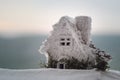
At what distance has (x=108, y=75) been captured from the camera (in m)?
1.43

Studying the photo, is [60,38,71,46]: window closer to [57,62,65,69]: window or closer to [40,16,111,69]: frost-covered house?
[40,16,111,69]: frost-covered house

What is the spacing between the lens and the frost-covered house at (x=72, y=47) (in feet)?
5.05

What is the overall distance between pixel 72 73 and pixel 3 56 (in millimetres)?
1221

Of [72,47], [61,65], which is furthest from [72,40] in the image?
[61,65]

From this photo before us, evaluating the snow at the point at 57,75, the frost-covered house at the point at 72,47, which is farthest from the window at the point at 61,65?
the snow at the point at 57,75

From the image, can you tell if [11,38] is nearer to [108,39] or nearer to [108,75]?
[108,39]

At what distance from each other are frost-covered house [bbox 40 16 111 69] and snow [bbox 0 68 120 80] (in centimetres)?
7

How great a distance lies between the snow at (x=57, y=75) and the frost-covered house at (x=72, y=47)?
0.07 metres

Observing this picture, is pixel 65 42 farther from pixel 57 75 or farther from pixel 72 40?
pixel 57 75

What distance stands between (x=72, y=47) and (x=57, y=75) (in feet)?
0.65

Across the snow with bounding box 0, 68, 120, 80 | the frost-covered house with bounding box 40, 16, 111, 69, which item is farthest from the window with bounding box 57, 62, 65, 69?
the snow with bounding box 0, 68, 120, 80

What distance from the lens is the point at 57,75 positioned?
4.81ft

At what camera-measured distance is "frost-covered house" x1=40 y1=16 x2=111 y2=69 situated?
60.6 inches

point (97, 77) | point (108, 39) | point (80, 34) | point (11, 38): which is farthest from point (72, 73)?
point (11, 38)
